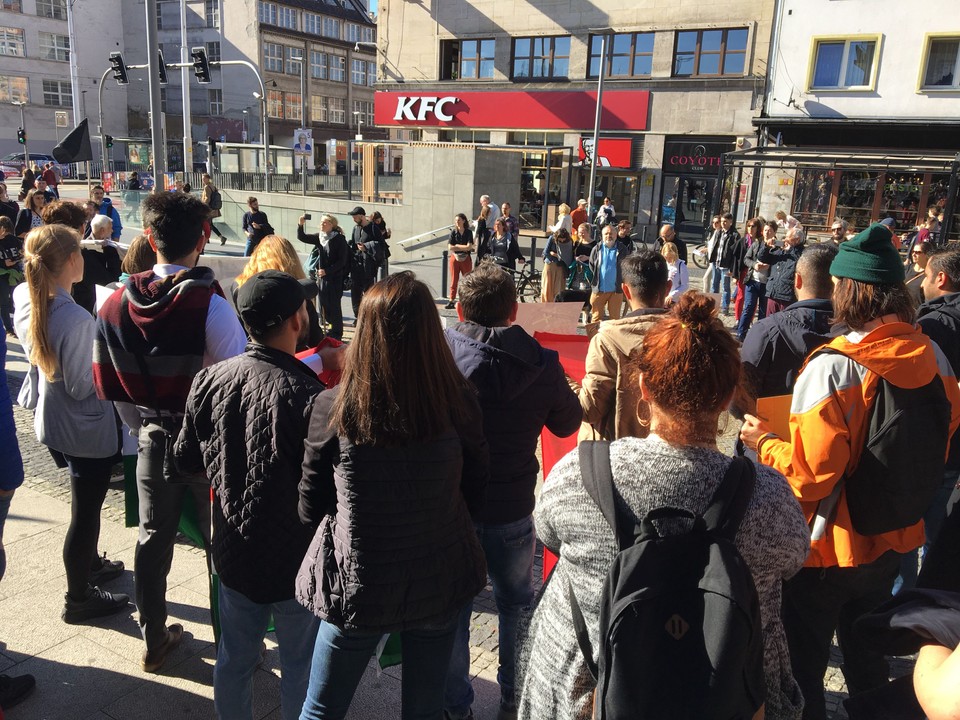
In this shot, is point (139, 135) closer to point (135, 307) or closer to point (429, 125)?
point (429, 125)

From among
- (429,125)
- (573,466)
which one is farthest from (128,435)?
(429,125)

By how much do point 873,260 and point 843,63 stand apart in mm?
26319

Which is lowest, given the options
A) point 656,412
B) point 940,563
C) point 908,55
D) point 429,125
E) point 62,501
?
point 62,501

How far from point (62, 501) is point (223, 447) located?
3.48 metres

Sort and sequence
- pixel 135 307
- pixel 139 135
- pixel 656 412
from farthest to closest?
pixel 139 135, pixel 135 307, pixel 656 412

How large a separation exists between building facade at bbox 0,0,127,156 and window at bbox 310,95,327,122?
56.8 ft

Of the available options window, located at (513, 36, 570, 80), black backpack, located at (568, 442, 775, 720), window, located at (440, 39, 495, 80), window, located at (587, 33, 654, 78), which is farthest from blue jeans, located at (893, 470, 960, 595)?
window, located at (440, 39, 495, 80)

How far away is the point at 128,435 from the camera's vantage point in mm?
3631

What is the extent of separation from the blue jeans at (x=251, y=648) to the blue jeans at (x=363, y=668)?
266mm

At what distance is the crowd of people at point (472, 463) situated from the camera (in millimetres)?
1796

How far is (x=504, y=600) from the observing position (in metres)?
3.07

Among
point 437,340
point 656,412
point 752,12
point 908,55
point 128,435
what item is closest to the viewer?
point 656,412

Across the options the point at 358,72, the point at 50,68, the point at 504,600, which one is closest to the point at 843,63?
the point at 504,600

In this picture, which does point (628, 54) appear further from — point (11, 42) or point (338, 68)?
point (11, 42)
